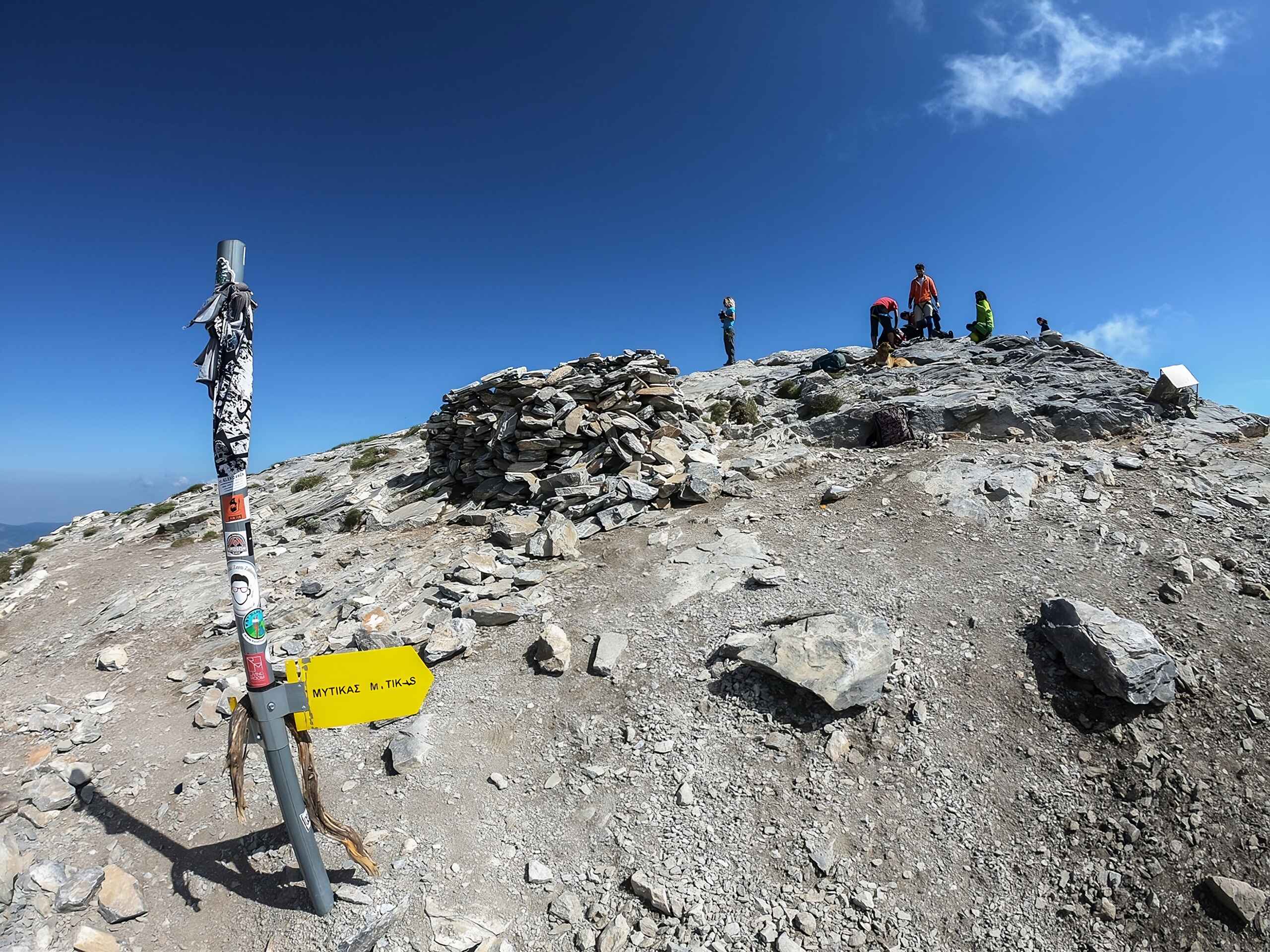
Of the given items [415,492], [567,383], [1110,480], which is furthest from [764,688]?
[415,492]

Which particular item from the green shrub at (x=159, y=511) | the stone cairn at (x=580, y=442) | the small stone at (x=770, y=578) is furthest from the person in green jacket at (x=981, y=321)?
the green shrub at (x=159, y=511)

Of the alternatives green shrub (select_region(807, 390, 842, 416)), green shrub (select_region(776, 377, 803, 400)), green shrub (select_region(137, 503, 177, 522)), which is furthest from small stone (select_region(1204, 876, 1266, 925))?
green shrub (select_region(137, 503, 177, 522))

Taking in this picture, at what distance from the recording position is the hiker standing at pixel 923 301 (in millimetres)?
20922

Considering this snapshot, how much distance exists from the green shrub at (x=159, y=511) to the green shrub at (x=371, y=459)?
6087 millimetres

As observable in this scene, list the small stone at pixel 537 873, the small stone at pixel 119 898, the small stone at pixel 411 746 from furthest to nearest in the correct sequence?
the small stone at pixel 411 746
the small stone at pixel 537 873
the small stone at pixel 119 898

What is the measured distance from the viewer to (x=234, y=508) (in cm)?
402

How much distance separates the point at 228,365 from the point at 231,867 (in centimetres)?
427

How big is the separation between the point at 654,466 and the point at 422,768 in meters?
7.55

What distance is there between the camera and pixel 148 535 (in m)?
17.3

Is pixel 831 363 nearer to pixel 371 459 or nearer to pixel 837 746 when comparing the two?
pixel 837 746

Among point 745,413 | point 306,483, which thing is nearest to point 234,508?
point 745,413

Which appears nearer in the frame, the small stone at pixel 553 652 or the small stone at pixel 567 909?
the small stone at pixel 567 909

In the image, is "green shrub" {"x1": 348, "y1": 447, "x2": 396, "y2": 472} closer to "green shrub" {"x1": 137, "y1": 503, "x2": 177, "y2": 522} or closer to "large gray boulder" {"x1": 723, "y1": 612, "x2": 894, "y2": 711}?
"green shrub" {"x1": 137, "y1": 503, "x2": 177, "y2": 522}

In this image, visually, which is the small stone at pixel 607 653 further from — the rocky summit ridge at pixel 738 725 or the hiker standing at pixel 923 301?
the hiker standing at pixel 923 301
